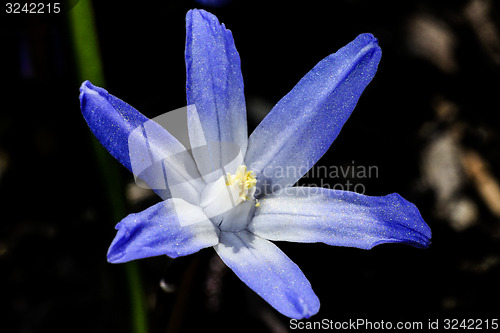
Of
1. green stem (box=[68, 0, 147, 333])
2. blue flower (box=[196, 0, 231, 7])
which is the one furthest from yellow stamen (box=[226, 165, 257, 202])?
blue flower (box=[196, 0, 231, 7])

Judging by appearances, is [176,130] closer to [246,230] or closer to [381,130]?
[246,230]

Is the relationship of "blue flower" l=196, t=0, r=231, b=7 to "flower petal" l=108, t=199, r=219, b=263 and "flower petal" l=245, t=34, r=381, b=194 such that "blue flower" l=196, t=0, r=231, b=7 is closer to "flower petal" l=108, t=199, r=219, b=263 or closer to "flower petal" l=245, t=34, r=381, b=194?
"flower petal" l=245, t=34, r=381, b=194

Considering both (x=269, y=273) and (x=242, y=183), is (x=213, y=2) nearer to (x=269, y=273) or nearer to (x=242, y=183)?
(x=242, y=183)

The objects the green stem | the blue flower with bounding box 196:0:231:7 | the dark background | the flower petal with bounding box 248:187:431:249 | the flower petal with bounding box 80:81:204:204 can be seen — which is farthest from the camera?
the dark background

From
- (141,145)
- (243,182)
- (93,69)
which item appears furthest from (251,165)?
(93,69)

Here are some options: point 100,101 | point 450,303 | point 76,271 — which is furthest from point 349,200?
point 76,271

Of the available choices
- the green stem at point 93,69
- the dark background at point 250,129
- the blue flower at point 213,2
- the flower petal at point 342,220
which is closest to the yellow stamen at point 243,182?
the flower petal at point 342,220
